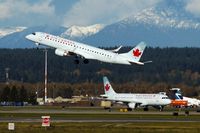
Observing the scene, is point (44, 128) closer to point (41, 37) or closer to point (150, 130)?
point (150, 130)

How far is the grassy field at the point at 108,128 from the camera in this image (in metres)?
87.3

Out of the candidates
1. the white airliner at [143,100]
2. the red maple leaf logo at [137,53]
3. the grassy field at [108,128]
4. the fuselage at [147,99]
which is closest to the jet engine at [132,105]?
the white airliner at [143,100]

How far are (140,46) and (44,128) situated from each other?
71.2 meters

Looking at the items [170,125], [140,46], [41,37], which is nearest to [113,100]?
[140,46]

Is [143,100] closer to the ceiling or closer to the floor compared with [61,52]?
closer to the floor

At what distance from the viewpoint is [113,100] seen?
17850 centimetres

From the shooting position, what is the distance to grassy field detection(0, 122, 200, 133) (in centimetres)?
8732

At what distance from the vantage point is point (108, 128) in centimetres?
9144

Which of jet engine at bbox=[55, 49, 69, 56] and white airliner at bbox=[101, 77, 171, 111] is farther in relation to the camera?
white airliner at bbox=[101, 77, 171, 111]

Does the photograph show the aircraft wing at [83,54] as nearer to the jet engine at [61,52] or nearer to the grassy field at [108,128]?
the jet engine at [61,52]

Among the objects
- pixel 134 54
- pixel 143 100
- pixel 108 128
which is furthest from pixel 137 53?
pixel 108 128

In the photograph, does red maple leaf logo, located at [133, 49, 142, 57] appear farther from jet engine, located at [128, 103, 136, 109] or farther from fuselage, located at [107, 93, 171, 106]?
jet engine, located at [128, 103, 136, 109]

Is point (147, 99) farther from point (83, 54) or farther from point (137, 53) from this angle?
point (83, 54)

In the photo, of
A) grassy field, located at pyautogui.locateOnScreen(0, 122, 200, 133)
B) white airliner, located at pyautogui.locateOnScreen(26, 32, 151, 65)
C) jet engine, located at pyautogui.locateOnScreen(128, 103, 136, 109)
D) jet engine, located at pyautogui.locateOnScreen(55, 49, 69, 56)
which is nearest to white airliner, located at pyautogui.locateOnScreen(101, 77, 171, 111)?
jet engine, located at pyautogui.locateOnScreen(128, 103, 136, 109)
